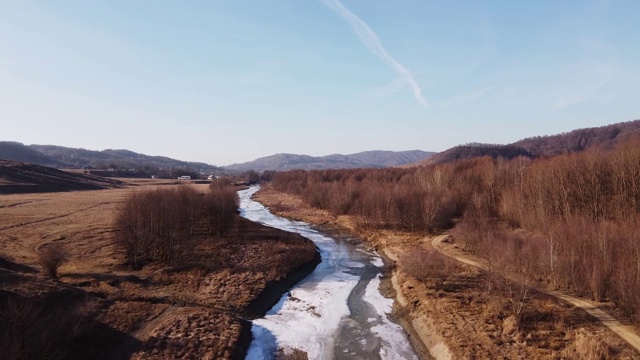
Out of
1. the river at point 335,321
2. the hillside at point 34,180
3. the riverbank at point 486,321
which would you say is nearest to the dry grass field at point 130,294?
the river at point 335,321

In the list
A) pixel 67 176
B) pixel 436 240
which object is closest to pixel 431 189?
pixel 436 240

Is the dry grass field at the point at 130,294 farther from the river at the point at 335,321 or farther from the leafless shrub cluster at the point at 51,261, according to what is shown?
the river at the point at 335,321

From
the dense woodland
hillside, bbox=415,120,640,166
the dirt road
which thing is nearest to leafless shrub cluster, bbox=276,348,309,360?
the dense woodland

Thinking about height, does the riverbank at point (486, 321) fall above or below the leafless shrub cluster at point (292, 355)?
above

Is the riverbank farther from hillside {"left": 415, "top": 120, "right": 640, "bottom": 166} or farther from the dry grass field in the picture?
hillside {"left": 415, "top": 120, "right": 640, "bottom": 166}

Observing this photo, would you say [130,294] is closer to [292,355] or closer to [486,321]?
[292,355]

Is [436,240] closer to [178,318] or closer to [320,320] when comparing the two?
[320,320]
